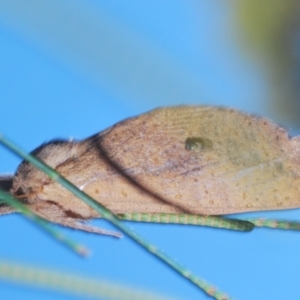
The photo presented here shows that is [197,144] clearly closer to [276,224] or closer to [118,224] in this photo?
[276,224]

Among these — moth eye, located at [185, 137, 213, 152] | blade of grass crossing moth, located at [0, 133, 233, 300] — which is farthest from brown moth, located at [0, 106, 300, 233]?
blade of grass crossing moth, located at [0, 133, 233, 300]

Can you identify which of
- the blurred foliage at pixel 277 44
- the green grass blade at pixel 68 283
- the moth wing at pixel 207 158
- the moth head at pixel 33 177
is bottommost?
the green grass blade at pixel 68 283

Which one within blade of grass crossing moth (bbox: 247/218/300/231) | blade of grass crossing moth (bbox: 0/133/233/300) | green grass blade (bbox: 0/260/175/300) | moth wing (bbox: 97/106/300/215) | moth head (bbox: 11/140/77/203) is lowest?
green grass blade (bbox: 0/260/175/300)

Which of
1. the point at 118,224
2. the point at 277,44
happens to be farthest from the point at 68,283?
the point at 277,44

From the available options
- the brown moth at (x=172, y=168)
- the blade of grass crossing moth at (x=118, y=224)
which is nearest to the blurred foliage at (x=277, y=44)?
the brown moth at (x=172, y=168)

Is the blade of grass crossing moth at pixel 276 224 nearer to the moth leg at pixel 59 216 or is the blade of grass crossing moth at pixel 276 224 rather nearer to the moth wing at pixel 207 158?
the moth wing at pixel 207 158

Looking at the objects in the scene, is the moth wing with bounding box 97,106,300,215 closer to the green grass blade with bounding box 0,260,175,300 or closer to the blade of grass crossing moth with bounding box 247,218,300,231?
the blade of grass crossing moth with bounding box 247,218,300,231
